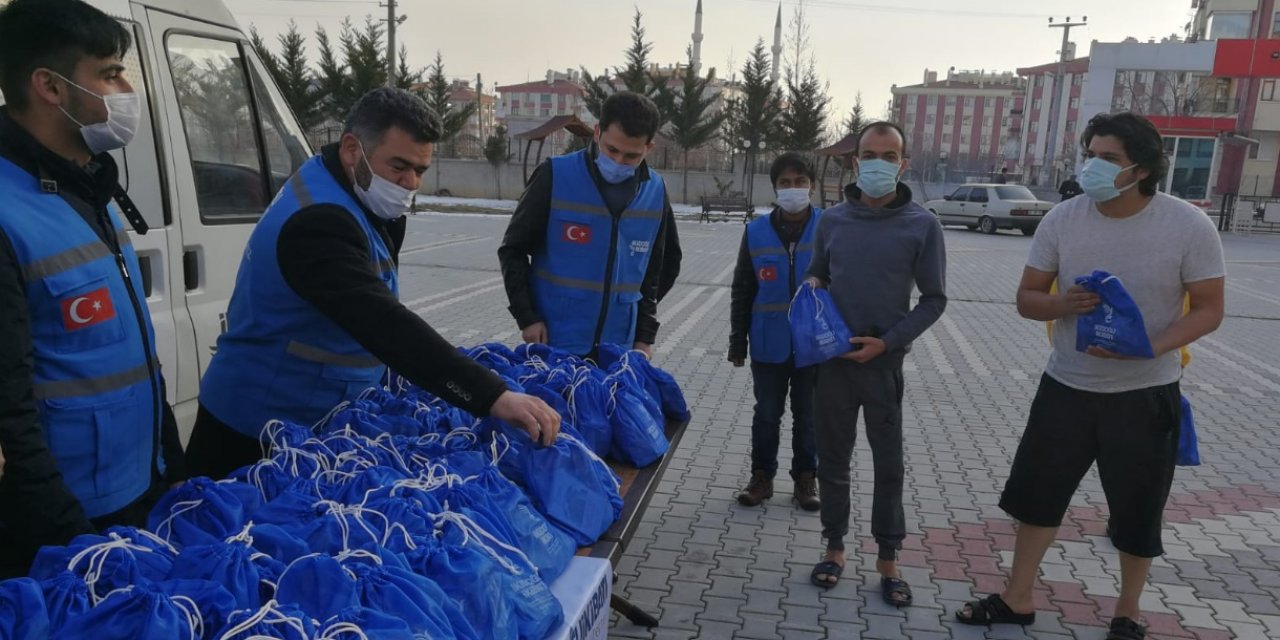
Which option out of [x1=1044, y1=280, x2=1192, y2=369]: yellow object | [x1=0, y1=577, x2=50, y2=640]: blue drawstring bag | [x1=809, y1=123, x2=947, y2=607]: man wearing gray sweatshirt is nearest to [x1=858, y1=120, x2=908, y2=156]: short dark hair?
[x1=809, y1=123, x2=947, y2=607]: man wearing gray sweatshirt

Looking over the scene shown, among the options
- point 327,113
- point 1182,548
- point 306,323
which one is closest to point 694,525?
point 1182,548

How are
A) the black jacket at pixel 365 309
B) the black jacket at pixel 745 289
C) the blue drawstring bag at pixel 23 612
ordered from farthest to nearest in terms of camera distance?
the black jacket at pixel 745 289 < the black jacket at pixel 365 309 < the blue drawstring bag at pixel 23 612

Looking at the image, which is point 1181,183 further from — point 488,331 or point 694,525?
point 694,525

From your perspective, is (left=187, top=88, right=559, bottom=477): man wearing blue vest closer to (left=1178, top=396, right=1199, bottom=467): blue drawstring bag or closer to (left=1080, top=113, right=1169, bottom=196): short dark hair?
(left=1080, top=113, right=1169, bottom=196): short dark hair

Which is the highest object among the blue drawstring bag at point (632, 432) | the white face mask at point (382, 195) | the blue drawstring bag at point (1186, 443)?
the white face mask at point (382, 195)

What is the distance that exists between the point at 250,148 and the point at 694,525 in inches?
110

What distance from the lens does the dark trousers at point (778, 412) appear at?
190 inches

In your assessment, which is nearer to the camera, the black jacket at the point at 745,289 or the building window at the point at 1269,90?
the black jacket at the point at 745,289

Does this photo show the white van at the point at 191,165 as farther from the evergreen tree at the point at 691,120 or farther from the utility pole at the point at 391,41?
the evergreen tree at the point at 691,120

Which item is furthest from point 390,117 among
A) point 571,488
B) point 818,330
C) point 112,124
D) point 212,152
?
point 818,330

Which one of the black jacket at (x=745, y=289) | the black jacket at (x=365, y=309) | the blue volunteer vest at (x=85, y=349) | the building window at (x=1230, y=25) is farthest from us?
the building window at (x=1230, y=25)

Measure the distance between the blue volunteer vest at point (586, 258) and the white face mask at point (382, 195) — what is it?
4.32 ft

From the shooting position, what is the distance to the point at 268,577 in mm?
1660

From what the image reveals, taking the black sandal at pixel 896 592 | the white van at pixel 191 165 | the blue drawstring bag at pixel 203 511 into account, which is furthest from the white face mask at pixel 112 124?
the black sandal at pixel 896 592
